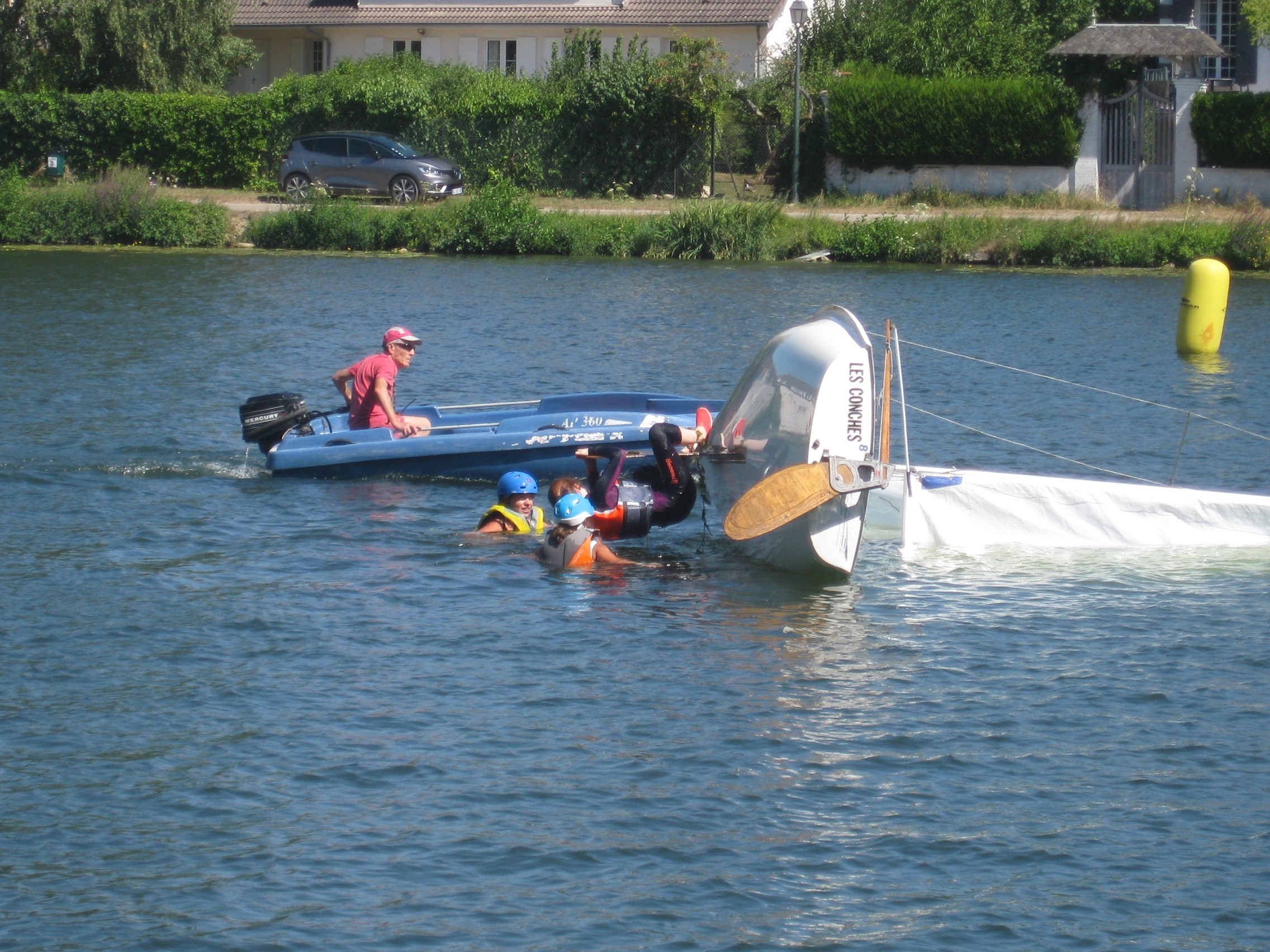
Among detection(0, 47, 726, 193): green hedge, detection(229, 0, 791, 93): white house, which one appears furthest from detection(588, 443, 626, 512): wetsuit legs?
detection(229, 0, 791, 93): white house

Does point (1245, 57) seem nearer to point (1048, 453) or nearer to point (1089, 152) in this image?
point (1089, 152)

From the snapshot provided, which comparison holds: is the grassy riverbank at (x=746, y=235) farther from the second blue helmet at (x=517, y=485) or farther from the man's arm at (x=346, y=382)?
the second blue helmet at (x=517, y=485)

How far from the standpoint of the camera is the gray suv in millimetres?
37375

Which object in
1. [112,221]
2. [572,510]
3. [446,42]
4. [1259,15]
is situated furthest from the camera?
[446,42]

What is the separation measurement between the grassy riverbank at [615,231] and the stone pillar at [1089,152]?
3.36m

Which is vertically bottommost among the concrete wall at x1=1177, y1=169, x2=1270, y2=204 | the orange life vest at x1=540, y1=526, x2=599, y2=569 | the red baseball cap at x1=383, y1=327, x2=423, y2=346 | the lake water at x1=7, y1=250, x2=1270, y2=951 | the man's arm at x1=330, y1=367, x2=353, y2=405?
the lake water at x1=7, y1=250, x2=1270, y2=951

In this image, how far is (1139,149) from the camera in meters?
35.7

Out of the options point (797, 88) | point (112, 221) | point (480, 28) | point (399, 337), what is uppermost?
point (480, 28)

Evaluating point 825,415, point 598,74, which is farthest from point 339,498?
point 598,74

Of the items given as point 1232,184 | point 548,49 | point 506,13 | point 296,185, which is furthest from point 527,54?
point 1232,184

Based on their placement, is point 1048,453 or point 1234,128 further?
point 1234,128

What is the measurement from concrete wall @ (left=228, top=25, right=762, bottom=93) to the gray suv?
24.6 ft

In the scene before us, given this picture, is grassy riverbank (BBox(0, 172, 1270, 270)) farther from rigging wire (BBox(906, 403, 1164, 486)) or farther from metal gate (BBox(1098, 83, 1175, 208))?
rigging wire (BBox(906, 403, 1164, 486))

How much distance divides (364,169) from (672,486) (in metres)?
26.9
